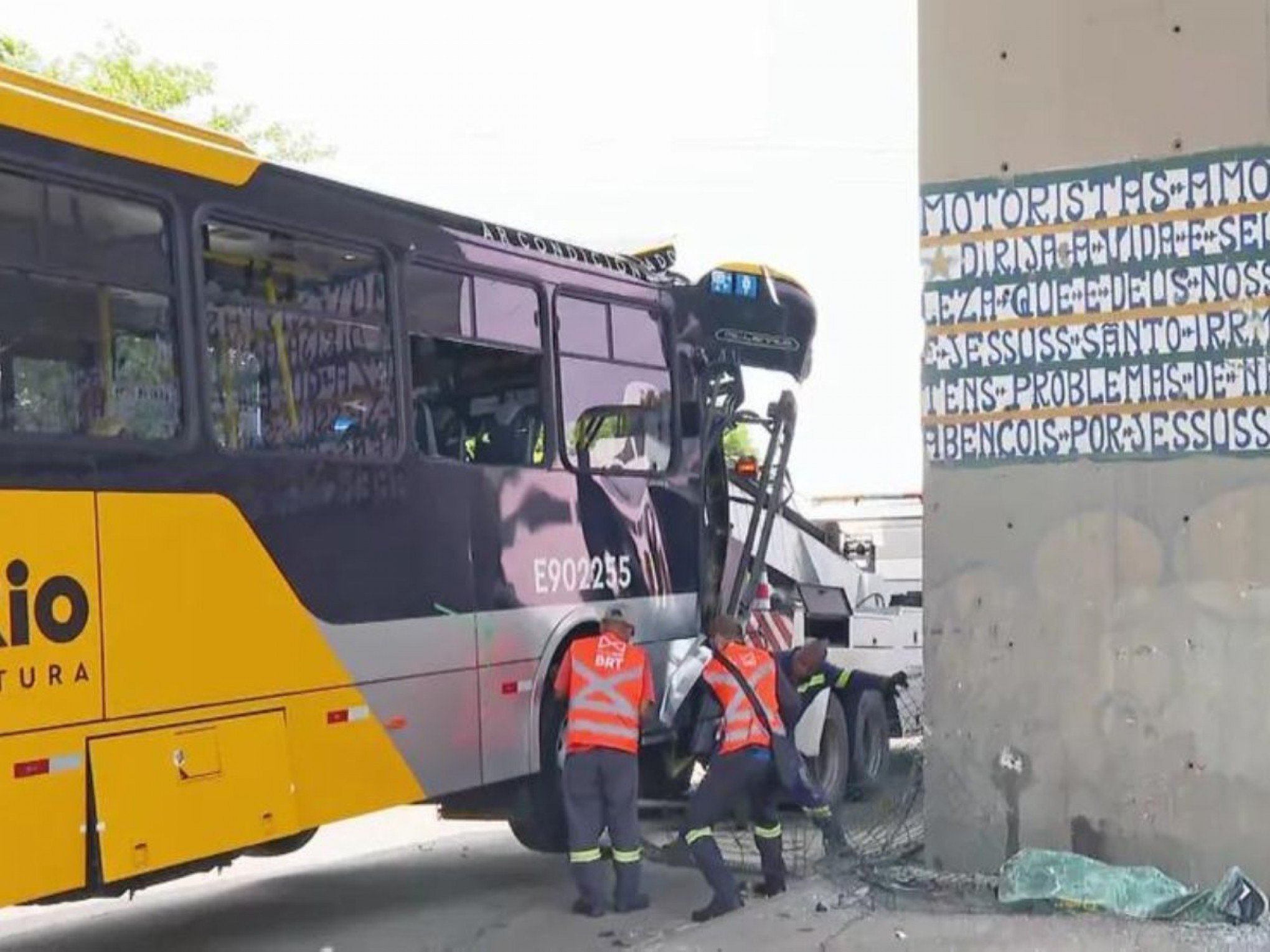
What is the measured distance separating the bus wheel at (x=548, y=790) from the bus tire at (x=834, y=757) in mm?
2759

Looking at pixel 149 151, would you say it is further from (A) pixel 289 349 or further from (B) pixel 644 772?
(B) pixel 644 772

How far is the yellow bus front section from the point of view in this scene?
5.24 meters

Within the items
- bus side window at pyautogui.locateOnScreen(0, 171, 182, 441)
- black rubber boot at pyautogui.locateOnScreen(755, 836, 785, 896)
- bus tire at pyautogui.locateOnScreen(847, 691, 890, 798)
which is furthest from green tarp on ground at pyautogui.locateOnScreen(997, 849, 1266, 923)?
bus side window at pyautogui.locateOnScreen(0, 171, 182, 441)

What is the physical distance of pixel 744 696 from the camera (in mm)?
7977

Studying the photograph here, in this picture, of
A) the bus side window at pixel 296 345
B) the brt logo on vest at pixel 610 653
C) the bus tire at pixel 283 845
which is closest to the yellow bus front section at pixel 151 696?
the bus tire at pixel 283 845

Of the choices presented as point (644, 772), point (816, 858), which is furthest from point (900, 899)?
point (644, 772)

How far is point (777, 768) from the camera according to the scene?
26.0 feet

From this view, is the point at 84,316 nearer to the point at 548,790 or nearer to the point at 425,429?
the point at 425,429

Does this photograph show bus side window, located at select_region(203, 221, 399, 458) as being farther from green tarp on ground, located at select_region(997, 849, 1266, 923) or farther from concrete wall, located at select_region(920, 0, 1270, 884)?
green tarp on ground, located at select_region(997, 849, 1266, 923)

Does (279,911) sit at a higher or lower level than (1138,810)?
lower

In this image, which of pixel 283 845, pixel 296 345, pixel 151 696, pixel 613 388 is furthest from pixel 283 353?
pixel 613 388

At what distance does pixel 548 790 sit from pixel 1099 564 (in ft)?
10.3

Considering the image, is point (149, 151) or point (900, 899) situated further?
point (900, 899)

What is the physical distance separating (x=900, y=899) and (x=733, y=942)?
89cm
